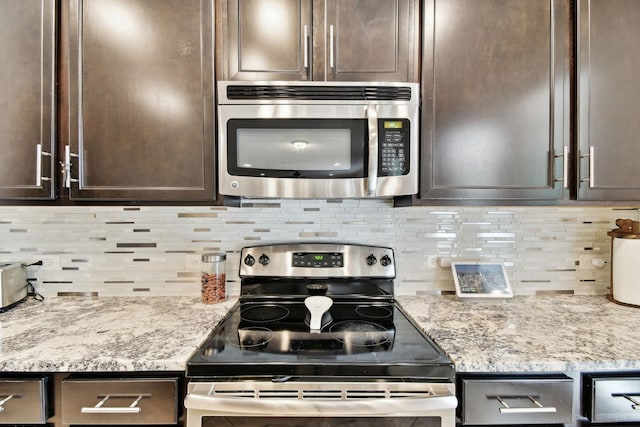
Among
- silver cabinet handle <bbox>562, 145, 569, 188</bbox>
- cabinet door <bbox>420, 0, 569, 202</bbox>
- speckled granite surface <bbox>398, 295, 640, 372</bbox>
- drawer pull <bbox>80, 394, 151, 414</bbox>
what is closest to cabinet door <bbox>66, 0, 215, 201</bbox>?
drawer pull <bbox>80, 394, 151, 414</bbox>

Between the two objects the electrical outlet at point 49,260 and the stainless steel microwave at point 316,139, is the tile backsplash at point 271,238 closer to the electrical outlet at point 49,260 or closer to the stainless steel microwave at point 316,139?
the electrical outlet at point 49,260

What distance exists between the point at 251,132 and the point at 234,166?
0.14m

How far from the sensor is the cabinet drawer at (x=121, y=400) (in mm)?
934

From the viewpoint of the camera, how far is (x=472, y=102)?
124cm

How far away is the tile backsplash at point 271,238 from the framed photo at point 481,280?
67 mm

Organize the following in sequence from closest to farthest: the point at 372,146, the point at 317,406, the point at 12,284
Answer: the point at 317,406 < the point at 372,146 < the point at 12,284

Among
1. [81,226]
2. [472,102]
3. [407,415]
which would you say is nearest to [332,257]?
[407,415]

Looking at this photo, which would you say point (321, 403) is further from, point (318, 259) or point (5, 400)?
point (5, 400)

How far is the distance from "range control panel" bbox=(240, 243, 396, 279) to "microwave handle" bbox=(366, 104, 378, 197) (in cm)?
43

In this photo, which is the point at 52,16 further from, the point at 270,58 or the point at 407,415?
the point at 407,415

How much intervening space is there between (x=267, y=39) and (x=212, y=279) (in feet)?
3.28

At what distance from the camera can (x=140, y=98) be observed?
1229 mm

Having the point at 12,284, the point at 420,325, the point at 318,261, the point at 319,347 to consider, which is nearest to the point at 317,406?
the point at 319,347

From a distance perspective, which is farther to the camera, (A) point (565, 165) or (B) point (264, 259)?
(B) point (264, 259)
